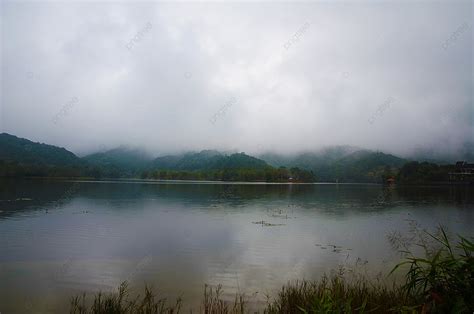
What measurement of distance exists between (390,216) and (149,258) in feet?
88.7

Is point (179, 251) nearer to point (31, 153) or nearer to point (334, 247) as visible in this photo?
point (334, 247)

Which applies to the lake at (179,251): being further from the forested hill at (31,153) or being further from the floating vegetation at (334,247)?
the forested hill at (31,153)

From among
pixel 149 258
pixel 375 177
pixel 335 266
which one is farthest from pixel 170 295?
Answer: pixel 375 177

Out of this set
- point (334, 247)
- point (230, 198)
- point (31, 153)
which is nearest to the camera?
point (334, 247)

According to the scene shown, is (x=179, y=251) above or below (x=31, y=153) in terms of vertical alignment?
below

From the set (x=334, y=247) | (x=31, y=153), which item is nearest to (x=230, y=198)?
(x=334, y=247)

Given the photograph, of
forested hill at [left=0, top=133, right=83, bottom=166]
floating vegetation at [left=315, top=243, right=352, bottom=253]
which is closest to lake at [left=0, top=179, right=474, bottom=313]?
floating vegetation at [left=315, top=243, right=352, bottom=253]

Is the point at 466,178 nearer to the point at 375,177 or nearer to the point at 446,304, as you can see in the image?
the point at 375,177

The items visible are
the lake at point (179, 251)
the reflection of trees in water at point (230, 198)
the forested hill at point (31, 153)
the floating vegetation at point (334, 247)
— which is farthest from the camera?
the forested hill at point (31, 153)

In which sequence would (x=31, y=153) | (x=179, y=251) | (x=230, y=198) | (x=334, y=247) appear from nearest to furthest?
(x=179, y=251)
(x=334, y=247)
(x=230, y=198)
(x=31, y=153)

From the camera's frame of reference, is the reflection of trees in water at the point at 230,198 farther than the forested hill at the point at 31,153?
No

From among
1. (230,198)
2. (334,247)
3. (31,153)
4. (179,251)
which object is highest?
(31,153)

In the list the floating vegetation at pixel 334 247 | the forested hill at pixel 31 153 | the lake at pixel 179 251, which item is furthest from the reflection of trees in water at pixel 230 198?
the forested hill at pixel 31 153

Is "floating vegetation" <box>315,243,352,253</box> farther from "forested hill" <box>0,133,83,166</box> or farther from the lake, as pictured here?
"forested hill" <box>0,133,83,166</box>
